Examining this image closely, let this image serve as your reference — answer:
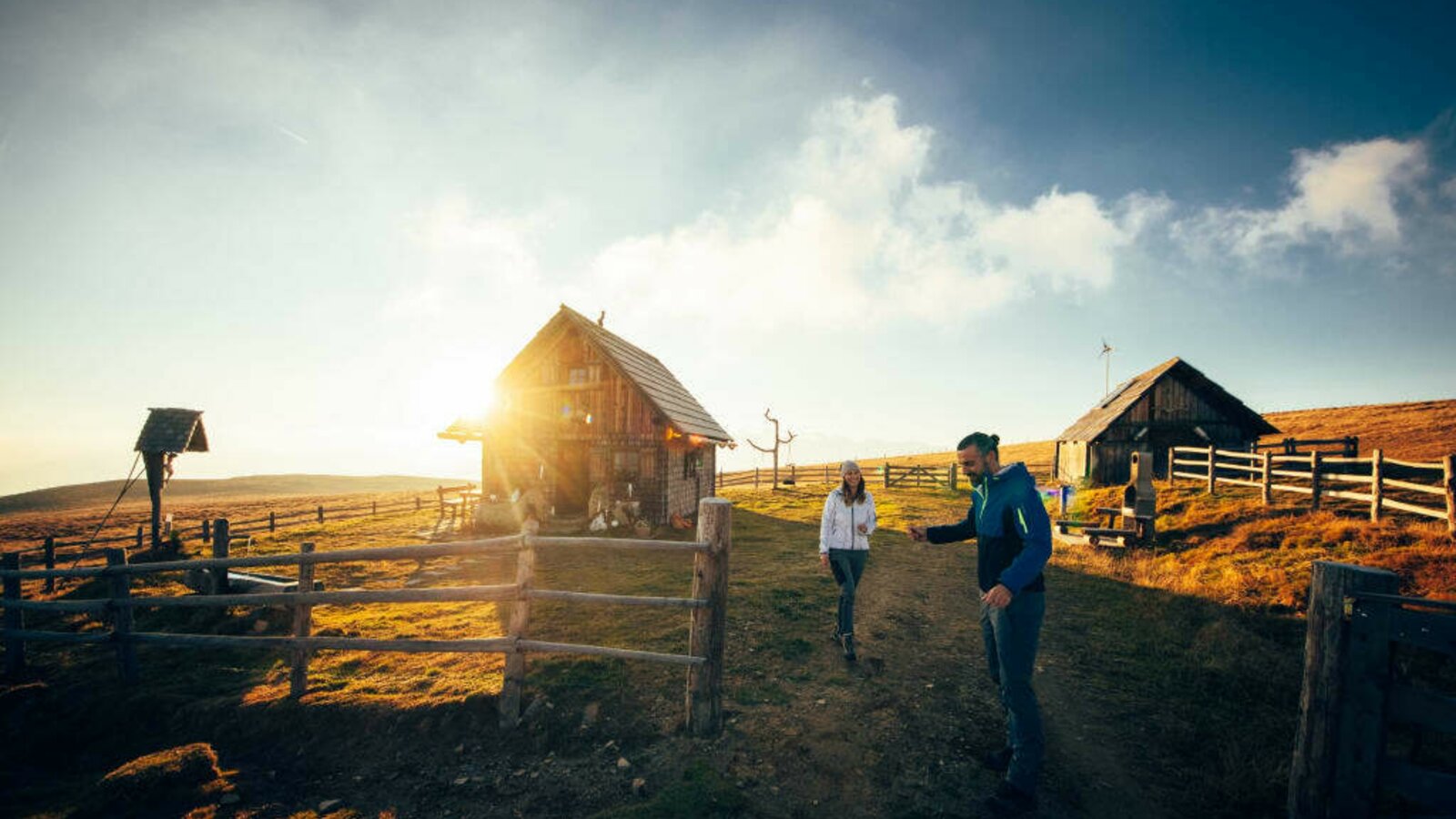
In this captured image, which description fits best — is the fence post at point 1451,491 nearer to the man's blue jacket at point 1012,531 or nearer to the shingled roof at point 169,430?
the man's blue jacket at point 1012,531

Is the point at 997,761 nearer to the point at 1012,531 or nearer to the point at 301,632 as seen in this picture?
the point at 1012,531

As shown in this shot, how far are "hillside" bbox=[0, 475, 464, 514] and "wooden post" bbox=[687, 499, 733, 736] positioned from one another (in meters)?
63.2

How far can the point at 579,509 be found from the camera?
56.6ft

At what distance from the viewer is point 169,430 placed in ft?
47.6

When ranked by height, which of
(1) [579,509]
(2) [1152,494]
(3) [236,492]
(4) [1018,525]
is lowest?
(3) [236,492]

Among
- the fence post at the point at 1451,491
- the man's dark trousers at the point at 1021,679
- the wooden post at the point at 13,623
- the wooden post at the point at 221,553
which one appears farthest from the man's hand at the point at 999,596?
the wooden post at the point at 13,623

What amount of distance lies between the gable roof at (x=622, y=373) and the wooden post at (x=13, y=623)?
10435mm

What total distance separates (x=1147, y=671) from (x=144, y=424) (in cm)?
2397

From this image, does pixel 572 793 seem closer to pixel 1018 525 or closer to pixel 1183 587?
pixel 1018 525

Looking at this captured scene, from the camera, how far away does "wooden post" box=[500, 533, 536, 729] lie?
474 cm

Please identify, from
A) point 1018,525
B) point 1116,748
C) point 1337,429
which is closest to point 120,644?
point 1018,525

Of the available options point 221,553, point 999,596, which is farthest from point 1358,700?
point 221,553

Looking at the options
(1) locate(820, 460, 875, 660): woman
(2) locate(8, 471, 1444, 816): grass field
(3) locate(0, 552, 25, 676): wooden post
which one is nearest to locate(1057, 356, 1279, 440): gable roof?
(2) locate(8, 471, 1444, 816): grass field

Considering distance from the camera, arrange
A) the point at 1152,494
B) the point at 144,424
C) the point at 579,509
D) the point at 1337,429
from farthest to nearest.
Answer: the point at 1337,429 < the point at 579,509 < the point at 144,424 < the point at 1152,494
